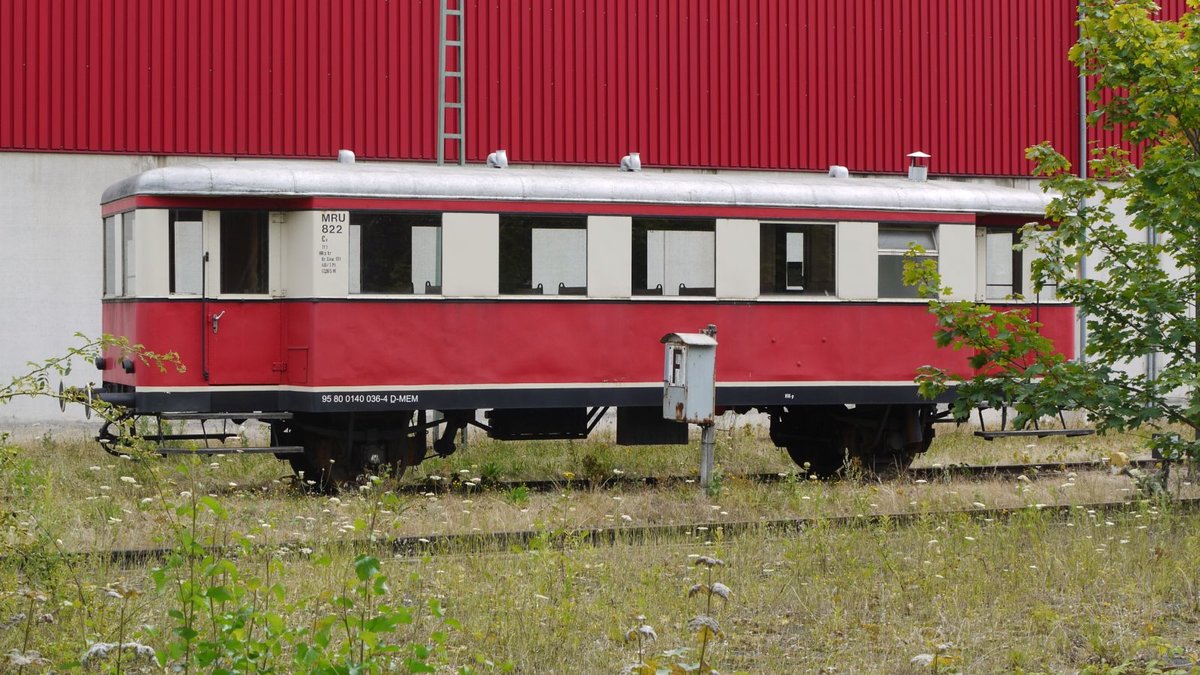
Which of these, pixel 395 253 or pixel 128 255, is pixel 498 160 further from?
pixel 128 255

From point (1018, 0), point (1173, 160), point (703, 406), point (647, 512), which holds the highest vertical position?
point (1018, 0)

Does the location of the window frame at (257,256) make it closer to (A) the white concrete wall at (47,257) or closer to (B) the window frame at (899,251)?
(B) the window frame at (899,251)

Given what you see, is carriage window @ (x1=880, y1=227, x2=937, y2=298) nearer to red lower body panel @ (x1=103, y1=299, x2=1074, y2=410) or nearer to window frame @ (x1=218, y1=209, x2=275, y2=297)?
red lower body panel @ (x1=103, y1=299, x2=1074, y2=410)

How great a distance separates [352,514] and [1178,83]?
6.53 m

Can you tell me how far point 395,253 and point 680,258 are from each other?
106 inches

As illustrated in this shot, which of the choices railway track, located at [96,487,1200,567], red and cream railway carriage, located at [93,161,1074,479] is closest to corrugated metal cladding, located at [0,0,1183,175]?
red and cream railway carriage, located at [93,161,1074,479]

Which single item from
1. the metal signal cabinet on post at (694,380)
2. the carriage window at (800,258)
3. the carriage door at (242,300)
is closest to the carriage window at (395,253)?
the carriage door at (242,300)

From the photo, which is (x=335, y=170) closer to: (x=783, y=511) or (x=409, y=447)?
(x=409, y=447)

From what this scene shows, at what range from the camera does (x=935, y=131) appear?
23.3 metres

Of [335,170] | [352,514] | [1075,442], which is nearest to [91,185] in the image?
[335,170]

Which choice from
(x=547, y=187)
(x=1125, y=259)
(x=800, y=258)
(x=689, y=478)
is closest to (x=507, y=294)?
(x=547, y=187)

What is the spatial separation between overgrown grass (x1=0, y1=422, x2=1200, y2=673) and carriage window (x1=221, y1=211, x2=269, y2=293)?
1.82m

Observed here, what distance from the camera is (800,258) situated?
48.2ft

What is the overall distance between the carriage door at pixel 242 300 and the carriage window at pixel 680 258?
3397 mm
